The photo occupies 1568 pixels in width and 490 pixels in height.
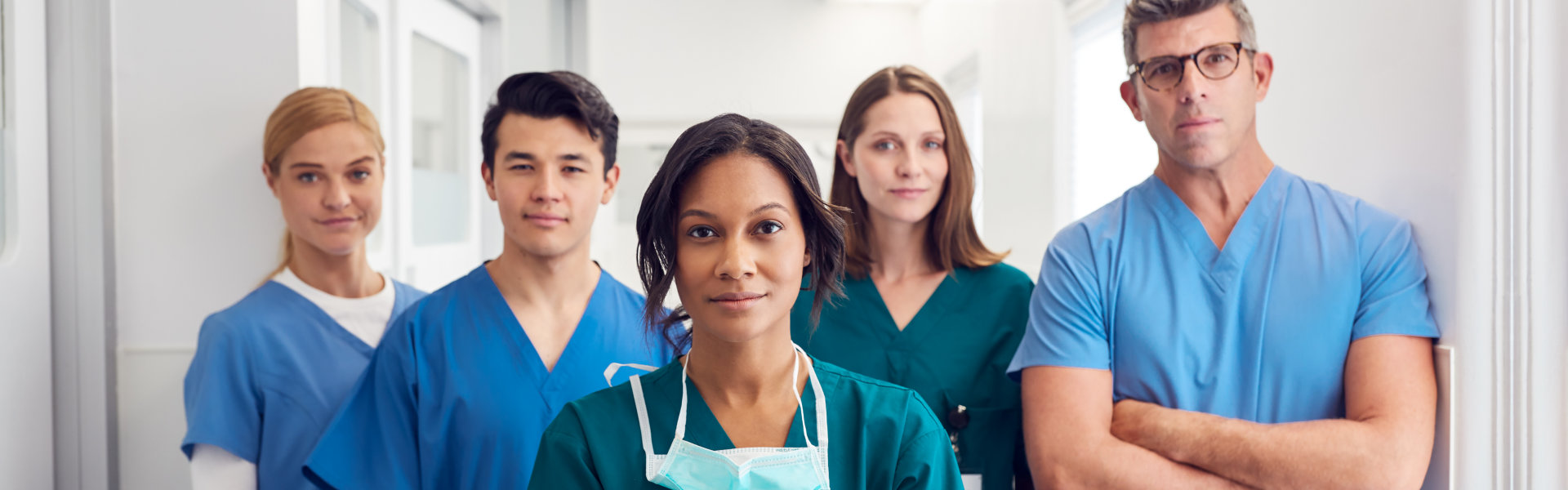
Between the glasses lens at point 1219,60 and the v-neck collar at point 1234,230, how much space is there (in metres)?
0.19

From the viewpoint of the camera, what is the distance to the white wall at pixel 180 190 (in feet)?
6.60

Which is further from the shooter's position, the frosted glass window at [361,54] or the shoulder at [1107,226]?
the frosted glass window at [361,54]

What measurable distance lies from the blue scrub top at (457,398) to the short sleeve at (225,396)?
285 millimetres

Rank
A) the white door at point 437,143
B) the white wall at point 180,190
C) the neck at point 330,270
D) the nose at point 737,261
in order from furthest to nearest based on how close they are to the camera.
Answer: the white door at point 437,143, the white wall at point 180,190, the neck at point 330,270, the nose at point 737,261

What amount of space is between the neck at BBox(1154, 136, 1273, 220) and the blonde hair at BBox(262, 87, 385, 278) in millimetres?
1558

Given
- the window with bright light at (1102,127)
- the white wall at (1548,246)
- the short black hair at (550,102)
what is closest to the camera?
the white wall at (1548,246)

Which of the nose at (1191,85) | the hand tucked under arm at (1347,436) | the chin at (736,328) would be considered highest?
the nose at (1191,85)

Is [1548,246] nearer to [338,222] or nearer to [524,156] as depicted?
[524,156]

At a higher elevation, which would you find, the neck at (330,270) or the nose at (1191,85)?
the nose at (1191,85)

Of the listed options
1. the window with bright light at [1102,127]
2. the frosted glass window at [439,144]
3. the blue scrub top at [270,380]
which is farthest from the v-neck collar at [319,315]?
the window with bright light at [1102,127]

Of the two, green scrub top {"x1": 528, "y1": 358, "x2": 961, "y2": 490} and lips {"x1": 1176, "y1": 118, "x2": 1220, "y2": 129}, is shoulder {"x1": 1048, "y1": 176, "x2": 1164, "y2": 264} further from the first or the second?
green scrub top {"x1": 528, "y1": 358, "x2": 961, "y2": 490}

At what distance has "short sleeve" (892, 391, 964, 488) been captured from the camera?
1058mm

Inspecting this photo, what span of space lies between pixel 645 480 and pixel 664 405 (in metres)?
0.10

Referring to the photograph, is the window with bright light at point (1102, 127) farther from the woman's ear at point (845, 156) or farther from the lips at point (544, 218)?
the lips at point (544, 218)
